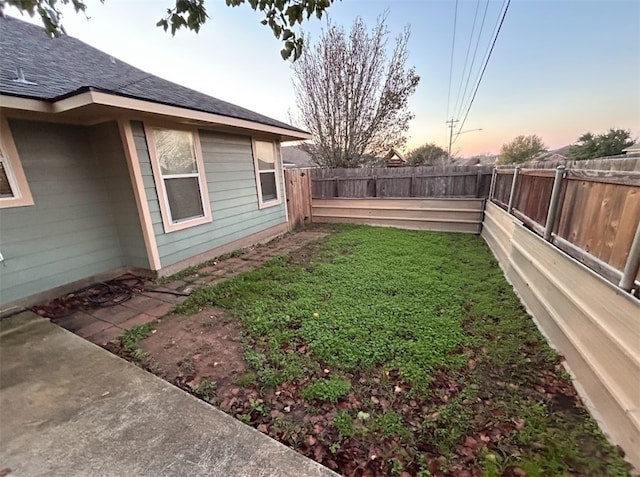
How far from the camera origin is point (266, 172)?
20.9 ft

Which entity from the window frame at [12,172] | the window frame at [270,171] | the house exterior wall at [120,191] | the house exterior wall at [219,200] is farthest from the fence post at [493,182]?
the window frame at [12,172]

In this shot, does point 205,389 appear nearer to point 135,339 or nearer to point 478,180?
point 135,339

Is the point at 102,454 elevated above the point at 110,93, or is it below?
below

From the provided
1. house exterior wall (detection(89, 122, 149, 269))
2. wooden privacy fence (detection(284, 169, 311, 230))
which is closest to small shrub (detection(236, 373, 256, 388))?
house exterior wall (detection(89, 122, 149, 269))

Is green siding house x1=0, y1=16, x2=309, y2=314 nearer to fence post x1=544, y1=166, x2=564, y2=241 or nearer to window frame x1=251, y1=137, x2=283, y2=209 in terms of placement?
window frame x1=251, y1=137, x2=283, y2=209

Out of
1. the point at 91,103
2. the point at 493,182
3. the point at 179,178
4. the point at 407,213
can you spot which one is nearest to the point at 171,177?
the point at 179,178

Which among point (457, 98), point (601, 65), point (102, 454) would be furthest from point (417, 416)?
point (457, 98)

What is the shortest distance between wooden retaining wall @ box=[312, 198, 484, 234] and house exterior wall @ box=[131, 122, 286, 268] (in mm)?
2350

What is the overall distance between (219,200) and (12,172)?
257 centimetres

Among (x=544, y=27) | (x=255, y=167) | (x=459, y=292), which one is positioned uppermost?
(x=544, y=27)

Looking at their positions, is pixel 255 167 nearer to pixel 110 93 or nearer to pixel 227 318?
pixel 110 93

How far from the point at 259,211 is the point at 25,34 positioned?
4.76 metres

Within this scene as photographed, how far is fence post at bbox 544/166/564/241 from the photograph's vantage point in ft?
8.37

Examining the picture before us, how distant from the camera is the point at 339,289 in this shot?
3479 mm
